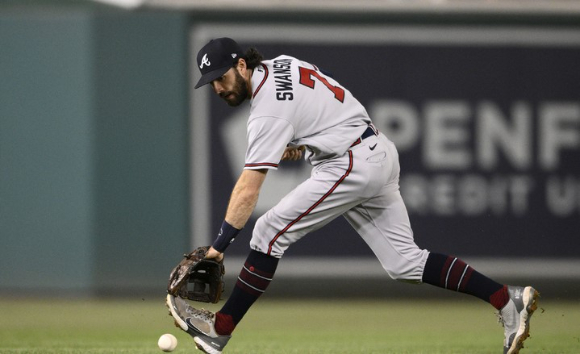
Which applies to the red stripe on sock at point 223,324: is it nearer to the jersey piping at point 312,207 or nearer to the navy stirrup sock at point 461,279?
the jersey piping at point 312,207

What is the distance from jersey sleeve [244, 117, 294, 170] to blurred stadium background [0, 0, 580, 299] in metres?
4.42

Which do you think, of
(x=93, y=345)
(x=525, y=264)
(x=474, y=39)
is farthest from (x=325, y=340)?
(x=474, y=39)

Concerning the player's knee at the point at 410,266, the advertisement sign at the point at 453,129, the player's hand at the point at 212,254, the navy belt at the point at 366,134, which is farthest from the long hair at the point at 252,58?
the advertisement sign at the point at 453,129

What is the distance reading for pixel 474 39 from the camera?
32.0ft

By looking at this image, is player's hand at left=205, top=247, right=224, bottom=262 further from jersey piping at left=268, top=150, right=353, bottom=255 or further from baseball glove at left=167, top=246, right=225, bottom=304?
jersey piping at left=268, top=150, right=353, bottom=255

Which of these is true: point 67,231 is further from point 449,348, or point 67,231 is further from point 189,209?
point 449,348

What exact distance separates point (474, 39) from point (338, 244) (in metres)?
2.51

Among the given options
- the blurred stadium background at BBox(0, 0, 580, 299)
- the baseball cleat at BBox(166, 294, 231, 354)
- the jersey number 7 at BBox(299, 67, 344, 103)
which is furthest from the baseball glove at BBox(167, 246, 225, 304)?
the blurred stadium background at BBox(0, 0, 580, 299)

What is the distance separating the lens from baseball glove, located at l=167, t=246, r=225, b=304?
5.21 metres

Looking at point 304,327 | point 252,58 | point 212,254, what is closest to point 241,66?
point 252,58

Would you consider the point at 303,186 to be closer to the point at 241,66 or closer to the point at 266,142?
the point at 266,142

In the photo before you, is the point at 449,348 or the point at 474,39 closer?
the point at 449,348

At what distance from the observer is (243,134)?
9555 mm

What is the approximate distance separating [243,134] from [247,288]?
4.52 m
